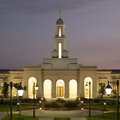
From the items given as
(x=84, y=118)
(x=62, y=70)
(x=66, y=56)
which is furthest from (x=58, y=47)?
(x=84, y=118)

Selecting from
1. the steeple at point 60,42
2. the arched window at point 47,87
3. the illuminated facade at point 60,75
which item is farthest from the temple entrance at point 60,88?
the steeple at point 60,42

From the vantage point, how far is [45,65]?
53.6 meters

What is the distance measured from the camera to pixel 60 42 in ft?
179

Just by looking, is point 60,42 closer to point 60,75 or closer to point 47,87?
point 60,75

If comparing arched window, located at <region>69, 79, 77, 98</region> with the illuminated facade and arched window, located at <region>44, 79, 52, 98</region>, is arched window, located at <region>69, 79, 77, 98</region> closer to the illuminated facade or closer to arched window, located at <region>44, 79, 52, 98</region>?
the illuminated facade

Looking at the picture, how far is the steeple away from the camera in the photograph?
54.2 m

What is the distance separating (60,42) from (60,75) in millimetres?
7633

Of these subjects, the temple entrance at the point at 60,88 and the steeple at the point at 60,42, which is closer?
the temple entrance at the point at 60,88

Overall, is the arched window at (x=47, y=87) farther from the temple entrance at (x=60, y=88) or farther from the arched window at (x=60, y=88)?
the temple entrance at (x=60, y=88)

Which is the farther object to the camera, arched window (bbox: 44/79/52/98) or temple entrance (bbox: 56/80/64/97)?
arched window (bbox: 44/79/52/98)

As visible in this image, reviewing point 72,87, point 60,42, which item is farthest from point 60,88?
point 60,42

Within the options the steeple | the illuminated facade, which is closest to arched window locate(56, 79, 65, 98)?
the illuminated facade

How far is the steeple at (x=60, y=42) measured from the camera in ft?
178

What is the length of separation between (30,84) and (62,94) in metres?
7.09
